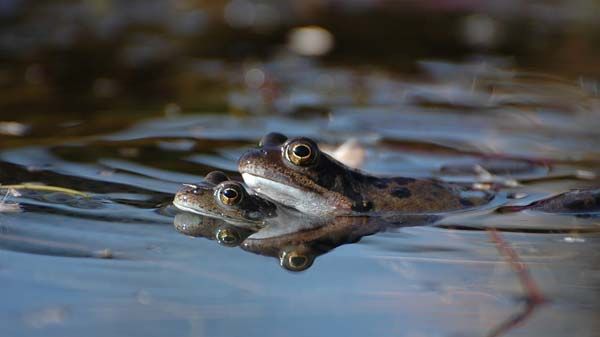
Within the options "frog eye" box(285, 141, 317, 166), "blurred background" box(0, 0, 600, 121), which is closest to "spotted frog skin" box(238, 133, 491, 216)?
"frog eye" box(285, 141, 317, 166)

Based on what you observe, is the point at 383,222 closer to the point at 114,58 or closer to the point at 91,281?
the point at 91,281

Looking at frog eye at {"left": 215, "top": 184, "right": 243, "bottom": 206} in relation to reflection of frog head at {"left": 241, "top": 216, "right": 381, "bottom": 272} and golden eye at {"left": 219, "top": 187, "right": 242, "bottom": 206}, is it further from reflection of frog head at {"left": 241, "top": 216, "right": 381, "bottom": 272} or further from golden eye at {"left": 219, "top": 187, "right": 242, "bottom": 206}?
reflection of frog head at {"left": 241, "top": 216, "right": 381, "bottom": 272}

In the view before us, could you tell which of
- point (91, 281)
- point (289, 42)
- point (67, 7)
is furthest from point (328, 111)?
point (67, 7)

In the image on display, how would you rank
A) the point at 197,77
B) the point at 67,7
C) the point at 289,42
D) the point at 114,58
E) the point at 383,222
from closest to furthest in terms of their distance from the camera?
→ the point at 383,222, the point at 197,77, the point at 114,58, the point at 289,42, the point at 67,7

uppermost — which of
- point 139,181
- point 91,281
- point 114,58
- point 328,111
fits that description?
point 114,58

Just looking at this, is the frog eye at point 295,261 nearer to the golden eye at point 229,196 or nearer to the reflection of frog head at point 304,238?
the reflection of frog head at point 304,238

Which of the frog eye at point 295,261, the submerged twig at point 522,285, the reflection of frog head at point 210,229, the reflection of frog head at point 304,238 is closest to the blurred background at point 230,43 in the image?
the reflection of frog head at point 210,229

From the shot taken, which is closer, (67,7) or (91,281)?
(91,281)
